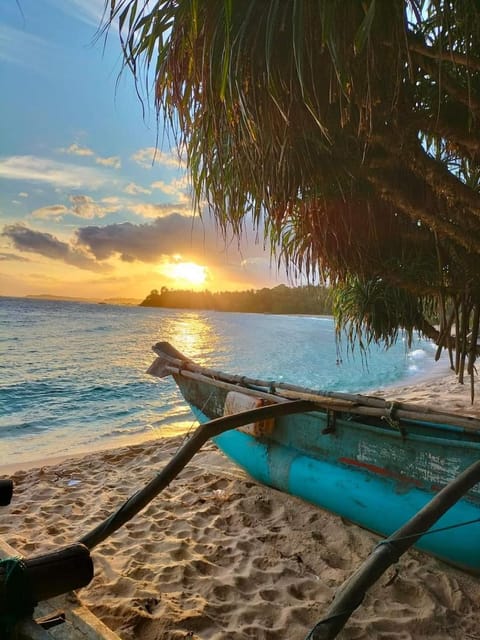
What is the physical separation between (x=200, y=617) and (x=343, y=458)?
4.70 feet

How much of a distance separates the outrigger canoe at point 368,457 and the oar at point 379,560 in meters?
0.35

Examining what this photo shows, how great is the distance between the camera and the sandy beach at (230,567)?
7.50 feet

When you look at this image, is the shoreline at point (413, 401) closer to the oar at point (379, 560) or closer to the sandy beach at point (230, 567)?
the sandy beach at point (230, 567)

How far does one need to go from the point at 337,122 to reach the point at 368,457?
2.27 meters

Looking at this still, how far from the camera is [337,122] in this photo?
2814 mm

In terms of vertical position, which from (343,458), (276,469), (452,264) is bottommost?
(276,469)

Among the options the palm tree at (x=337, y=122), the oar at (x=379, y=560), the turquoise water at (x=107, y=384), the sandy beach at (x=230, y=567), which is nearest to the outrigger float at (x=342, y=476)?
the oar at (x=379, y=560)

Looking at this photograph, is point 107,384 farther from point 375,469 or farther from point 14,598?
point 14,598

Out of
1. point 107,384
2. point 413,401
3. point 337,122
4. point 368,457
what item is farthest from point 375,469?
point 107,384

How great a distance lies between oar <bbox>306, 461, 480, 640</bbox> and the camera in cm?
134

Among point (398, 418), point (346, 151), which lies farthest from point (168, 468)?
point (346, 151)

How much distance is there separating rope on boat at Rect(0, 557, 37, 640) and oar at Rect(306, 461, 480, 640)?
821mm

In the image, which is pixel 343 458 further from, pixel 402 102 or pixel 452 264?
pixel 402 102

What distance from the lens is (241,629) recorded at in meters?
2.26
